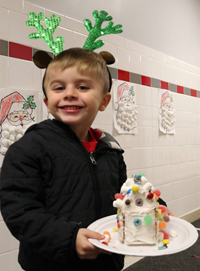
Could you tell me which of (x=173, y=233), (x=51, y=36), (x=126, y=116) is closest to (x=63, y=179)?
(x=173, y=233)

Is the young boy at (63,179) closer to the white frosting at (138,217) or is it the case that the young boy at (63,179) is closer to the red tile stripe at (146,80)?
the white frosting at (138,217)

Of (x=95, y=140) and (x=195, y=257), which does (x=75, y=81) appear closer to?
(x=95, y=140)

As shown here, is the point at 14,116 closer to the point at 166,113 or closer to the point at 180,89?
the point at 166,113

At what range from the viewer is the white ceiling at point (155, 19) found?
6.04ft

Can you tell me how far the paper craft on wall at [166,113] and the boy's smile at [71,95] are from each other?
5.41 feet

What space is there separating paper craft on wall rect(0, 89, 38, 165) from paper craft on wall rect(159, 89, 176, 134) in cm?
135

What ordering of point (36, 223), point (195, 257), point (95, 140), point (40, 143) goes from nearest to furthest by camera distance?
point (36, 223)
point (40, 143)
point (95, 140)
point (195, 257)

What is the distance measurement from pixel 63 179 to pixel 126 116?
4.34ft

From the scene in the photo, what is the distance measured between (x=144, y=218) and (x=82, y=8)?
162cm

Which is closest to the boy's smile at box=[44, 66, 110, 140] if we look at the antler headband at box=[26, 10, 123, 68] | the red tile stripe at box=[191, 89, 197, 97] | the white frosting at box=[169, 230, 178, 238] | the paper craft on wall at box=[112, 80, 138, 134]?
the antler headband at box=[26, 10, 123, 68]

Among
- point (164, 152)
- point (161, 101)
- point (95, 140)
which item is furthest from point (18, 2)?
point (164, 152)

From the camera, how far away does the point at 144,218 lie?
0.80m

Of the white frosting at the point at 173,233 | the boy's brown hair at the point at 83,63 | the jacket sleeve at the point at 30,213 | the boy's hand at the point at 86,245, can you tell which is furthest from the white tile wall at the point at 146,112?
the white frosting at the point at 173,233

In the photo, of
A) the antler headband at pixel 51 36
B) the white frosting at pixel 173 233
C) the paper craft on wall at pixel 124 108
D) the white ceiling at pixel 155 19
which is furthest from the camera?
the paper craft on wall at pixel 124 108
